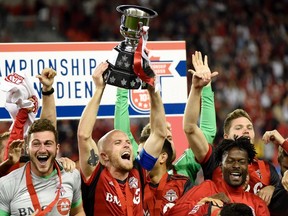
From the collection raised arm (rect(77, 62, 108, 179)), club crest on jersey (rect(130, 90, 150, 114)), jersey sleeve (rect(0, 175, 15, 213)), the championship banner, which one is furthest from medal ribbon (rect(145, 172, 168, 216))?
club crest on jersey (rect(130, 90, 150, 114))

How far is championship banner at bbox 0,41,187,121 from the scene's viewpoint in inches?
315

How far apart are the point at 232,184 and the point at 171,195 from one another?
0.64 m

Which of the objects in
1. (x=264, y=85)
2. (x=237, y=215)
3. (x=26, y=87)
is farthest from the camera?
(x=264, y=85)

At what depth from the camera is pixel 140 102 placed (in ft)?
27.0

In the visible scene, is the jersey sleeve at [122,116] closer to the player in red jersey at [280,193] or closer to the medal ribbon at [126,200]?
the medal ribbon at [126,200]

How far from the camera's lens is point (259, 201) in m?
6.25

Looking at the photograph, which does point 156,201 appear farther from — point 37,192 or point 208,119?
point 37,192

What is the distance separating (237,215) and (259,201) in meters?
0.91

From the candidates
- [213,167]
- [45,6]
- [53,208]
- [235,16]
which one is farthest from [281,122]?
[53,208]

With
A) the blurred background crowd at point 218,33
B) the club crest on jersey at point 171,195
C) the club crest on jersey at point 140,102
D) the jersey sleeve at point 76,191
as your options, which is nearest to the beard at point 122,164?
the jersey sleeve at point 76,191

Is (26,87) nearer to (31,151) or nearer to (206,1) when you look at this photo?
(31,151)

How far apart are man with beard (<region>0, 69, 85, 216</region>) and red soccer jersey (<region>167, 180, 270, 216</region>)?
69cm

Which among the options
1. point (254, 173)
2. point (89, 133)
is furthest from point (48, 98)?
point (254, 173)

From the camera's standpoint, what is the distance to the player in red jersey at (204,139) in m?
6.54
